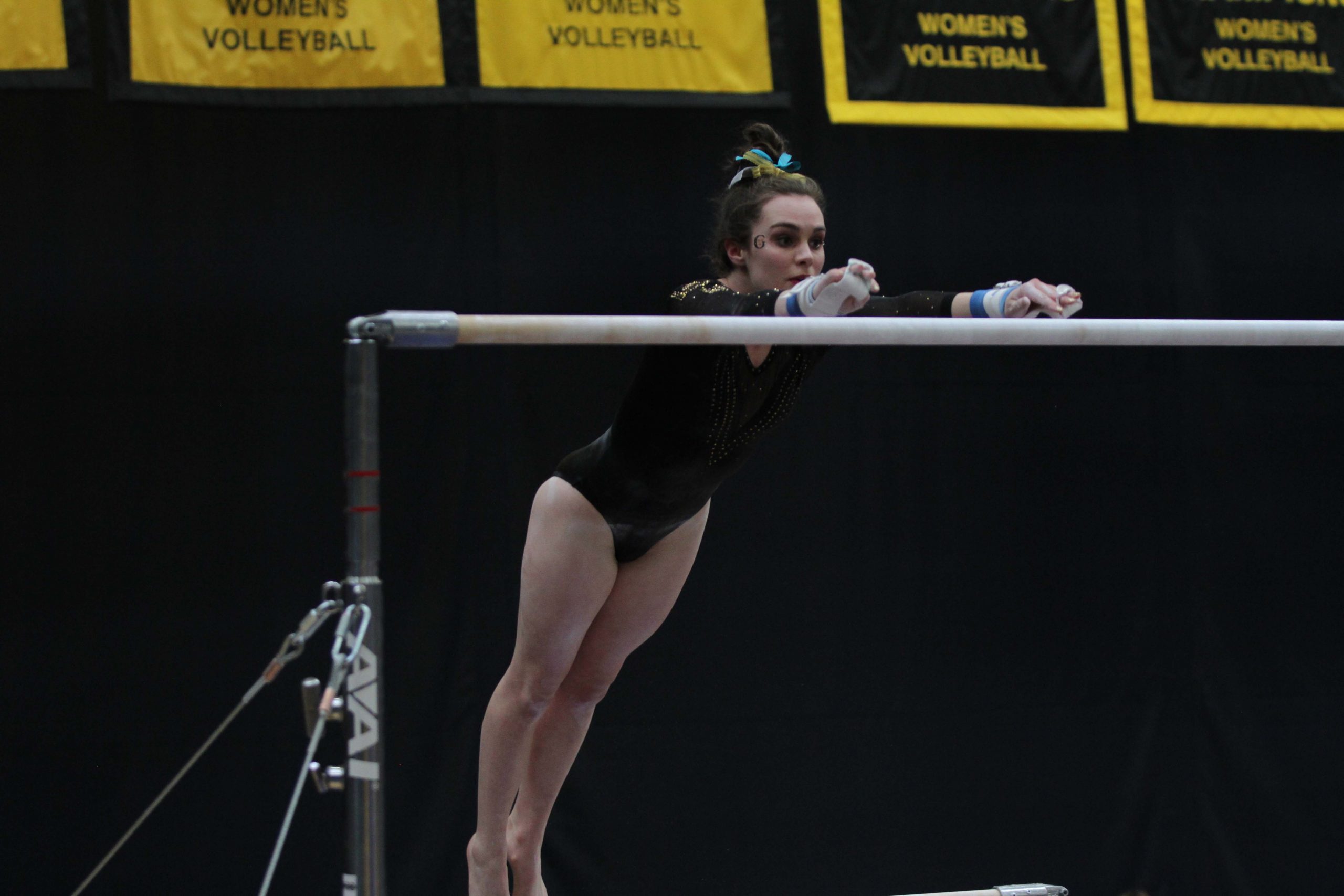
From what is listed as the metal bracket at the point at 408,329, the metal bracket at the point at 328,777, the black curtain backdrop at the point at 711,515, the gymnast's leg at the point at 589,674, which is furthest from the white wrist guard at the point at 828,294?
the black curtain backdrop at the point at 711,515

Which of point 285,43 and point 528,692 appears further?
point 285,43

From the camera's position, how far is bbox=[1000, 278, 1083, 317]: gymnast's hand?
7.52ft

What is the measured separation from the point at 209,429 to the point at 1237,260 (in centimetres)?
335

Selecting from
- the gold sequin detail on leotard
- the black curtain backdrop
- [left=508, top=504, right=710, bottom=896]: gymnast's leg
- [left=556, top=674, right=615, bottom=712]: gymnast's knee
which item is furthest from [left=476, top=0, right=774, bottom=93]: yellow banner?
[left=556, top=674, right=615, bottom=712]: gymnast's knee

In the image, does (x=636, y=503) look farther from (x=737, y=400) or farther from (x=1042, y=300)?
(x=1042, y=300)

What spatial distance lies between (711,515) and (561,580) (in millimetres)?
1485

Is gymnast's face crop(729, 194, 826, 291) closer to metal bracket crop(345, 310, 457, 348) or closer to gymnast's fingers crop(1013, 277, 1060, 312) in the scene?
gymnast's fingers crop(1013, 277, 1060, 312)

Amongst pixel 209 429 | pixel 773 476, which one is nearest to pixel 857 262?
pixel 773 476

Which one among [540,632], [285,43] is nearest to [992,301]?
[540,632]

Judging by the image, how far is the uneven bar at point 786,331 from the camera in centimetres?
198

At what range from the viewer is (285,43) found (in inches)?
141

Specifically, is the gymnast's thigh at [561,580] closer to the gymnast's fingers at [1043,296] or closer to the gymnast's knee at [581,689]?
the gymnast's knee at [581,689]

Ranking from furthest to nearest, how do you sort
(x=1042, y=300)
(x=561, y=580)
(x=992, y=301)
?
(x=561, y=580) < (x=992, y=301) < (x=1042, y=300)

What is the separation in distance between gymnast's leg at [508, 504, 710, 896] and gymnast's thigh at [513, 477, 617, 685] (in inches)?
5.5
